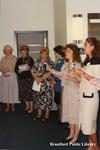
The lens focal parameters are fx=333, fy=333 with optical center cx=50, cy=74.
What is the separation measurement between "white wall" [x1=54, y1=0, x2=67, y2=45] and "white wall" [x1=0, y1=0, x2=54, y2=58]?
0.88 ft

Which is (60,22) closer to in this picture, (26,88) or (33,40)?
(33,40)

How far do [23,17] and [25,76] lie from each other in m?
1.74

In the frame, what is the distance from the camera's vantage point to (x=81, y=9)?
617 centimetres

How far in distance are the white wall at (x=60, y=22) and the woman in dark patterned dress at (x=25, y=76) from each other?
81 centimetres

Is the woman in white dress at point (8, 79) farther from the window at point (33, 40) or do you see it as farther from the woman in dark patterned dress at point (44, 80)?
the window at point (33, 40)

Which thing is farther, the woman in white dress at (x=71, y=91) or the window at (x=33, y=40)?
the window at (x=33, y=40)

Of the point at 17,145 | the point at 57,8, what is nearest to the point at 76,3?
the point at 57,8

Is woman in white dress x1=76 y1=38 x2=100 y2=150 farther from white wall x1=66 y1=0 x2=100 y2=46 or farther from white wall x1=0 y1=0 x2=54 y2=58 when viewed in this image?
white wall x1=0 y1=0 x2=54 y2=58

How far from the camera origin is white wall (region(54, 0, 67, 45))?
21.1 ft

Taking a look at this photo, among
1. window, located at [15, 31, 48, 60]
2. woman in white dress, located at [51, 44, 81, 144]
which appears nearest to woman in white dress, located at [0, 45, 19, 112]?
window, located at [15, 31, 48, 60]

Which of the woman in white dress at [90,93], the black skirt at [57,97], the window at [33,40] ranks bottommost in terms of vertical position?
the black skirt at [57,97]

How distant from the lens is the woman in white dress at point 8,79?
6.51 m

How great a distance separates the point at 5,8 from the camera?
24.4 feet

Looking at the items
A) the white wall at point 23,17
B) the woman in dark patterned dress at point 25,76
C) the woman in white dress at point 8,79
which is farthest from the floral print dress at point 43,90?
the white wall at point 23,17
